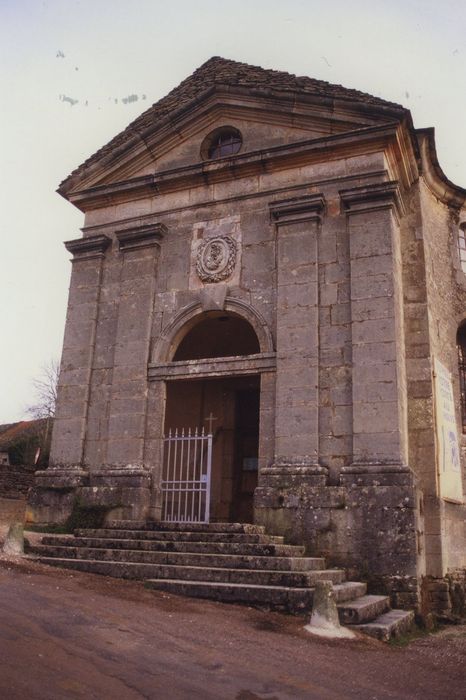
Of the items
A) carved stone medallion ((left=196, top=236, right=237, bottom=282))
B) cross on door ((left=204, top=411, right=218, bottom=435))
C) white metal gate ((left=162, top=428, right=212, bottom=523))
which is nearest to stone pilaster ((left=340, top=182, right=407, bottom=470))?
carved stone medallion ((left=196, top=236, right=237, bottom=282))

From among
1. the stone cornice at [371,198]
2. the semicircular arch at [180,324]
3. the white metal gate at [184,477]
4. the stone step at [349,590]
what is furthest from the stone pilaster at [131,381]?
the stone step at [349,590]

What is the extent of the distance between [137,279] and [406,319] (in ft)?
14.9

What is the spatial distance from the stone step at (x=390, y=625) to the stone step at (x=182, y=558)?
105cm

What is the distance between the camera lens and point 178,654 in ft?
16.3

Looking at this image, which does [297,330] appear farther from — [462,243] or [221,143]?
[462,243]

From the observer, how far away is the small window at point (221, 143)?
11773mm

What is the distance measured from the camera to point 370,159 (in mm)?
10391

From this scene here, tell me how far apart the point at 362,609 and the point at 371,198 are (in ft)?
19.8

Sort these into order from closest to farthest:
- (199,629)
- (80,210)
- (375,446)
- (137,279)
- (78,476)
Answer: (199,629) < (375,446) < (78,476) < (137,279) < (80,210)

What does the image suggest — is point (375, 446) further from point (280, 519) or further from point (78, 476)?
point (78, 476)

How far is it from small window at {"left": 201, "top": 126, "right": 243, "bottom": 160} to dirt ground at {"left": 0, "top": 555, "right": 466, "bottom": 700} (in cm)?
771

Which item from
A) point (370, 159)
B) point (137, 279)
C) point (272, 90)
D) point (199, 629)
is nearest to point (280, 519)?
point (199, 629)

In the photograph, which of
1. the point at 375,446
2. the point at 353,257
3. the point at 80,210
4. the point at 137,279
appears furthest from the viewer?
the point at 80,210

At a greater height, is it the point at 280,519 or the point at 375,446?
the point at 375,446
